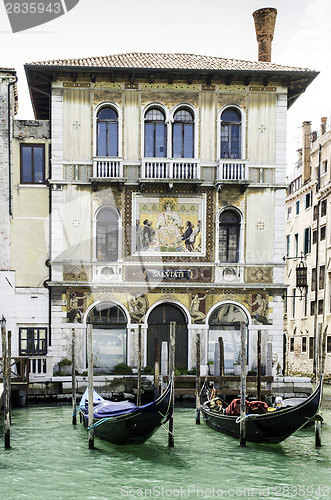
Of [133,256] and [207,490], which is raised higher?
[133,256]

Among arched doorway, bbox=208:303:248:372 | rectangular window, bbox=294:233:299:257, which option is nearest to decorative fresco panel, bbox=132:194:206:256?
arched doorway, bbox=208:303:248:372

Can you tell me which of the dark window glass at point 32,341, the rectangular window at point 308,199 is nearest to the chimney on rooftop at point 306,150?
the rectangular window at point 308,199

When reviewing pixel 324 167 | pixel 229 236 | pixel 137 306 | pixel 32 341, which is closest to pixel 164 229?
pixel 229 236

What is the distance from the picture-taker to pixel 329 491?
8.53 m

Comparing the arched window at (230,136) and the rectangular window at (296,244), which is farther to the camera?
the rectangular window at (296,244)

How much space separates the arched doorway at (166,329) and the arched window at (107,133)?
158 inches

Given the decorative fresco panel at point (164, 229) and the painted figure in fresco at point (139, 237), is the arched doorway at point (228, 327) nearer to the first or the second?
the decorative fresco panel at point (164, 229)

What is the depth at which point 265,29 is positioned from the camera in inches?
750

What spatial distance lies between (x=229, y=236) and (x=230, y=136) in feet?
8.13

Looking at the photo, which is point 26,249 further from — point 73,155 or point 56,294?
point 73,155

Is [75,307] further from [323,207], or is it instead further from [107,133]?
[323,207]

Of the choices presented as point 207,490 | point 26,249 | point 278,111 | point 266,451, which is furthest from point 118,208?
point 207,490

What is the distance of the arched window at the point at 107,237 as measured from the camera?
17.1 metres

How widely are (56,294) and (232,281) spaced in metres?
4.26
